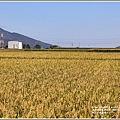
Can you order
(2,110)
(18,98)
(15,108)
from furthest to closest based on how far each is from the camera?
(18,98) < (15,108) < (2,110)

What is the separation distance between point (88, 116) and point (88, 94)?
7.12 ft

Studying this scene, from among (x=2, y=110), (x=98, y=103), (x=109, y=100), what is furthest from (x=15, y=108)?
(x=109, y=100)

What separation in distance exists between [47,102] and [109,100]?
1318mm

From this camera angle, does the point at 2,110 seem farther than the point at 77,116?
Yes

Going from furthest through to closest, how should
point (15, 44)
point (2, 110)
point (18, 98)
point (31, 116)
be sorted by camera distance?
1. point (15, 44)
2. point (18, 98)
3. point (2, 110)
4. point (31, 116)

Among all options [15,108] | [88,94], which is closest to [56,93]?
[88,94]

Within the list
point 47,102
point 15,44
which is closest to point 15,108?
point 47,102

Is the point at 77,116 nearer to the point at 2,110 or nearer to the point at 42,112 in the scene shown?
the point at 42,112

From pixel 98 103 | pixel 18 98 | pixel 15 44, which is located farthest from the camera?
pixel 15 44

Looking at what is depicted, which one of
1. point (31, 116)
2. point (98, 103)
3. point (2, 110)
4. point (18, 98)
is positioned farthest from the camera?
point (18, 98)

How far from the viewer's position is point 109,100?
234 inches

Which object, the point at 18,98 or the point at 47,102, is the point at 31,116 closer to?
the point at 47,102

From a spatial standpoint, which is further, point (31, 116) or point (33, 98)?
point (33, 98)

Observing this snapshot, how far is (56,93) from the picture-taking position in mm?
6812
